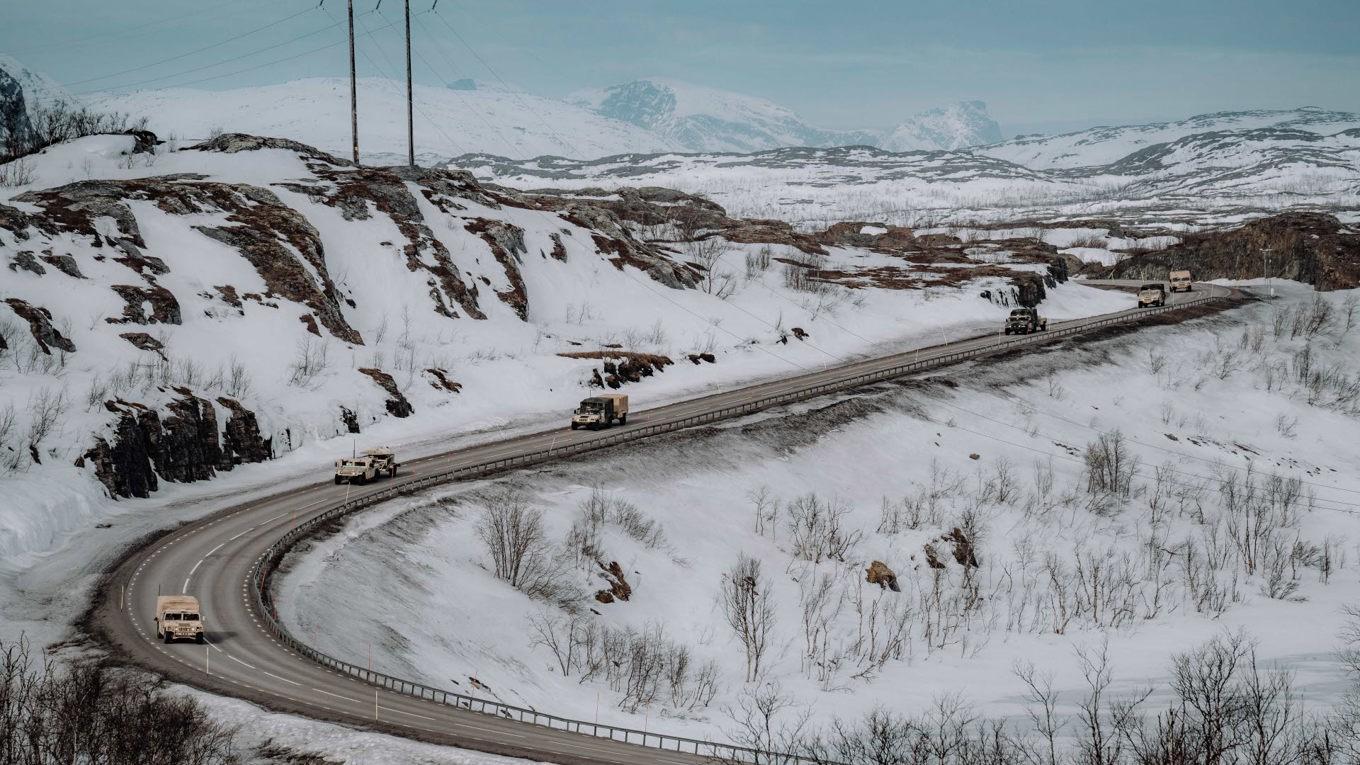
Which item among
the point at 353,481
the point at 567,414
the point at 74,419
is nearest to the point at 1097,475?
the point at 567,414

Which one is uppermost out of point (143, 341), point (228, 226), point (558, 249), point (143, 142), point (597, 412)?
point (143, 142)

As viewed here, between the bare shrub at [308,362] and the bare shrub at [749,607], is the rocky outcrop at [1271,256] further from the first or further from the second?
the bare shrub at [308,362]

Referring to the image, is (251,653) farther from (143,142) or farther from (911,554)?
(143,142)

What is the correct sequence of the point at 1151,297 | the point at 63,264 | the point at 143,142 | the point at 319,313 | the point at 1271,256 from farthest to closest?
the point at 1271,256 → the point at 1151,297 → the point at 143,142 → the point at 319,313 → the point at 63,264

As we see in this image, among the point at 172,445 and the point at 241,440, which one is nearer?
the point at 172,445

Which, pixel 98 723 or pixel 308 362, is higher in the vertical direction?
pixel 308 362

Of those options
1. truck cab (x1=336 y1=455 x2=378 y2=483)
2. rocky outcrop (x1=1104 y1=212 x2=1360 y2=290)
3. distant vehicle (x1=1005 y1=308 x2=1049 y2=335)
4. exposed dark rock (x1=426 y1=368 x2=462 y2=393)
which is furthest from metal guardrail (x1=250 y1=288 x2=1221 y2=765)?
rocky outcrop (x1=1104 y1=212 x2=1360 y2=290)

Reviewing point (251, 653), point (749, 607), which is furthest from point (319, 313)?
point (251, 653)
